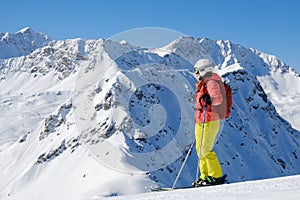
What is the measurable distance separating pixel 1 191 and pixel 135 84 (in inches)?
1202

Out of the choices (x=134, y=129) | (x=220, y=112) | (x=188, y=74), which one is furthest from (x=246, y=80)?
(x=220, y=112)

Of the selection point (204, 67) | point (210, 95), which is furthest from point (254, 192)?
point (204, 67)

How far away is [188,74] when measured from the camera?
4186 inches

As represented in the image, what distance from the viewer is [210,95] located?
683cm

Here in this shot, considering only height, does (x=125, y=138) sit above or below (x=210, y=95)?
above

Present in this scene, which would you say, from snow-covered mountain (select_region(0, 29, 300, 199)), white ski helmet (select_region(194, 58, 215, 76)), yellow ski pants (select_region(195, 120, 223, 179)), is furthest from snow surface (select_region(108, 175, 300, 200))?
snow-covered mountain (select_region(0, 29, 300, 199))

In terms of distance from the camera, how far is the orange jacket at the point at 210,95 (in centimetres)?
678

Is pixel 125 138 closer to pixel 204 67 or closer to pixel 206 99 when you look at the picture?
pixel 204 67

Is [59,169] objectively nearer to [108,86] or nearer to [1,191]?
[1,191]

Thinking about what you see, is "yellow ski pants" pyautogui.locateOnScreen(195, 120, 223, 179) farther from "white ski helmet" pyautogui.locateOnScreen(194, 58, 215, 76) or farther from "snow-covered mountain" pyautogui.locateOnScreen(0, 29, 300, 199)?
"snow-covered mountain" pyautogui.locateOnScreen(0, 29, 300, 199)

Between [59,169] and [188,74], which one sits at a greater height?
[188,74]

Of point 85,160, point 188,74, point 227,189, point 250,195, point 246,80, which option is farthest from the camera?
point 246,80

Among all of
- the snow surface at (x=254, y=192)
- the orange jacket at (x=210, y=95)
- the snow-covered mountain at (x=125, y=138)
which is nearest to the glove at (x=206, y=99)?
→ the orange jacket at (x=210, y=95)

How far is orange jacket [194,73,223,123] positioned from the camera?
6781mm
